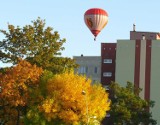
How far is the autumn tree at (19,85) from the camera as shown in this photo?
196 ft

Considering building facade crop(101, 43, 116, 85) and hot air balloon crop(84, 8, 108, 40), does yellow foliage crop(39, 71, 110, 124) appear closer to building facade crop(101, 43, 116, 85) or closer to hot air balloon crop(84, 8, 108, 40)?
hot air balloon crop(84, 8, 108, 40)

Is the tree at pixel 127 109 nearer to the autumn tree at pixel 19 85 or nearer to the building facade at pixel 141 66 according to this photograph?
the building facade at pixel 141 66

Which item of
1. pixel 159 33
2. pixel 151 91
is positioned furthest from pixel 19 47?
pixel 159 33

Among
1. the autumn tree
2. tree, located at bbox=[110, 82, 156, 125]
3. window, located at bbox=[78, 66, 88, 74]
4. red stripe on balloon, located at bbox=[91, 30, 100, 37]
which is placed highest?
red stripe on balloon, located at bbox=[91, 30, 100, 37]

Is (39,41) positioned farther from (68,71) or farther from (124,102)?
(124,102)

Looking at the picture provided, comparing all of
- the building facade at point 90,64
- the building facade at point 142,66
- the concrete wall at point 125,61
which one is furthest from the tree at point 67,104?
the building facade at point 90,64

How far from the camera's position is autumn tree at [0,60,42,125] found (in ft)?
196

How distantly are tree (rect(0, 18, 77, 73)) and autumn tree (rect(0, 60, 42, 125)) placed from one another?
1.86 metres

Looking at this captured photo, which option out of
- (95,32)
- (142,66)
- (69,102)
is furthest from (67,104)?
(142,66)

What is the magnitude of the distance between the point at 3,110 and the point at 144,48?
3833 centimetres

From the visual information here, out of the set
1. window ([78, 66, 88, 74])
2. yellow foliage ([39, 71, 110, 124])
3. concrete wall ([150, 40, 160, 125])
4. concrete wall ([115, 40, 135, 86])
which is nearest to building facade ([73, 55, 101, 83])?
window ([78, 66, 88, 74])

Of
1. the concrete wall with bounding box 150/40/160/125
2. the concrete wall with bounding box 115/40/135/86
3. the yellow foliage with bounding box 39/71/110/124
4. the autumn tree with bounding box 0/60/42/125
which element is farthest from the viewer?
the concrete wall with bounding box 115/40/135/86

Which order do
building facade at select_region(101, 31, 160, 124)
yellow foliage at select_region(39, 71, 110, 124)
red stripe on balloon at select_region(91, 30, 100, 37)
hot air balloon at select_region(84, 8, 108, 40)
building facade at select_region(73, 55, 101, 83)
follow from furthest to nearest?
1. building facade at select_region(73, 55, 101, 83)
2. building facade at select_region(101, 31, 160, 124)
3. red stripe on balloon at select_region(91, 30, 100, 37)
4. hot air balloon at select_region(84, 8, 108, 40)
5. yellow foliage at select_region(39, 71, 110, 124)

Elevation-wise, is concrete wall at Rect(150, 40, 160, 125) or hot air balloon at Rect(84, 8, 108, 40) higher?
hot air balloon at Rect(84, 8, 108, 40)
